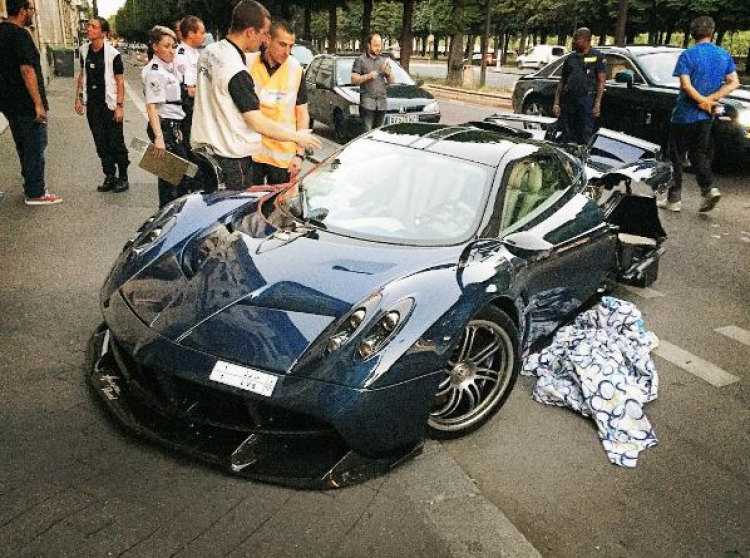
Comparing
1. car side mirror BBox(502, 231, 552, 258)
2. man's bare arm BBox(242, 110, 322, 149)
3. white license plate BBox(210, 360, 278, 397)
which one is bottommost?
white license plate BBox(210, 360, 278, 397)

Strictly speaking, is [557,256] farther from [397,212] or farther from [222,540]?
[222,540]

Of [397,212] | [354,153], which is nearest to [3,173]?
[354,153]

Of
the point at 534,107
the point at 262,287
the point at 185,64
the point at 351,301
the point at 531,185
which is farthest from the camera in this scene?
the point at 534,107

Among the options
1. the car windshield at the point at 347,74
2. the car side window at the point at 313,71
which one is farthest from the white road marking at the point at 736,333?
the car side window at the point at 313,71

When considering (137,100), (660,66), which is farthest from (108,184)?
(137,100)

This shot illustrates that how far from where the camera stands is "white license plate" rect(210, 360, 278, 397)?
7.67ft

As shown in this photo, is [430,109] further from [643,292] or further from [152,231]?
[152,231]

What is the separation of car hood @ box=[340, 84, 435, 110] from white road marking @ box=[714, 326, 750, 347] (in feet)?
22.8

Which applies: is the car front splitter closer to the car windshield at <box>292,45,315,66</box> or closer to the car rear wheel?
the car rear wheel

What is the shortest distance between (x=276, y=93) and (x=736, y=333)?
359 cm

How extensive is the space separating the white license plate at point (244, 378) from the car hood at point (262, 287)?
3 centimetres

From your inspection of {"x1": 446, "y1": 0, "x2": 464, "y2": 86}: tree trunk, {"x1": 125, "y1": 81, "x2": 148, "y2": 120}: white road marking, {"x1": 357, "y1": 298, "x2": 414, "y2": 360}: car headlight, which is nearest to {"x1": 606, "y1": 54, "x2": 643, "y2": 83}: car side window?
{"x1": 357, "y1": 298, "x2": 414, "y2": 360}: car headlight

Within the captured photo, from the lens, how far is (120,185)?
7.22m

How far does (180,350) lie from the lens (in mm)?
2473
